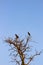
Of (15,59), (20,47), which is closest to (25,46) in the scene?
(20,47)

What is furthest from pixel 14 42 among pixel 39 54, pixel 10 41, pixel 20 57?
pixel 39 54

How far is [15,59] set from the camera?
21.2 m

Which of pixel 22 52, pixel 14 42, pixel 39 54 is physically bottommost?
pixel 39 54

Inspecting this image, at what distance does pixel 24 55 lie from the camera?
20562mm

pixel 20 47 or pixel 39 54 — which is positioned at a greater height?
pixel 20 47

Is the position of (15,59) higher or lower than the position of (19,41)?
lower

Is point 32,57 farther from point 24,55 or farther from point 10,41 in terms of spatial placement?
point 10,41

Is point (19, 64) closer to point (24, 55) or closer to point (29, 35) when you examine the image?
point (24, 55)

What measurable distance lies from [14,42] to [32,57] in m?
2.87

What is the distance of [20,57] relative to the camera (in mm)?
20547

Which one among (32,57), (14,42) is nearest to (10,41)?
(14,42)

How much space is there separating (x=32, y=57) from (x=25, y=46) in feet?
5.49

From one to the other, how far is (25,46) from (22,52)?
0.82 meters

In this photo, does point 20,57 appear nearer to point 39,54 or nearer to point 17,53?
point 17,53
